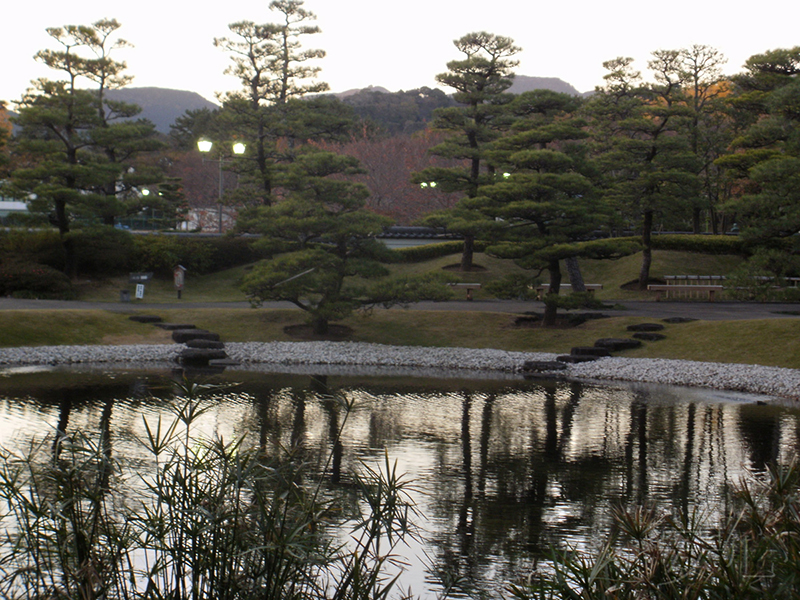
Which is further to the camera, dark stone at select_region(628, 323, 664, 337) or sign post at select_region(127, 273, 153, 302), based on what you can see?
sign post at select_region(127, 273, 153, 302)

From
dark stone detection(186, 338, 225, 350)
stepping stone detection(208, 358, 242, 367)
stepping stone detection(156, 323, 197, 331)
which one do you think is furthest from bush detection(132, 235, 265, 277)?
stepping stone detection(208, 358, 242, 367)

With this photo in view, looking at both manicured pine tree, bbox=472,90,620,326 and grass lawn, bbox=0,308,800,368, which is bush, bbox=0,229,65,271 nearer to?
grass lawn, bbox=0,308,800,368

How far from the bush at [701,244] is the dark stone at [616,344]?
16426 mm

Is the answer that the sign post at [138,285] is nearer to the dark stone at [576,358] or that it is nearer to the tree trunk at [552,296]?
the tree trunk at [552,296]

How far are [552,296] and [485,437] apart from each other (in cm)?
1059

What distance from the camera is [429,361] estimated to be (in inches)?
720

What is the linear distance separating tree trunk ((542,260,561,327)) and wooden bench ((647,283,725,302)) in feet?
23.8

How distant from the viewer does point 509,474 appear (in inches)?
340

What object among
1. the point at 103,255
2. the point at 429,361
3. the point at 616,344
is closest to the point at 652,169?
the point at 616,344

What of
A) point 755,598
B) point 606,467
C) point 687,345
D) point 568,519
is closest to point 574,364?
point 687,345

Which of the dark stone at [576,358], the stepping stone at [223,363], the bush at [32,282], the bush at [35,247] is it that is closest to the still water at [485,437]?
the stepping stone at [223,363]

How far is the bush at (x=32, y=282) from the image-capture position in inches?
961

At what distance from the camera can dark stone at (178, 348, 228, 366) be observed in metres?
17.5

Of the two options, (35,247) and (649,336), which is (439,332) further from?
(35,247)
